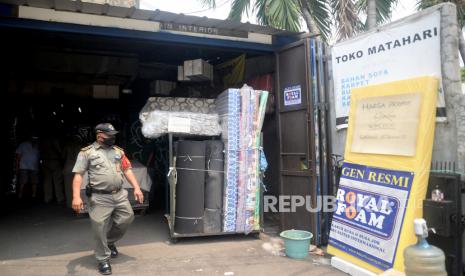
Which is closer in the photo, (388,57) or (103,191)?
(103,191)

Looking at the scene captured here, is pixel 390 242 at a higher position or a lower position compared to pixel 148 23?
lower

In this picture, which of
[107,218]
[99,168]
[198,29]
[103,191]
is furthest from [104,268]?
[198,29]

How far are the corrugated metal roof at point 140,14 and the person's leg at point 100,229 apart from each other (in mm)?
2619

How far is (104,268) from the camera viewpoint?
4.53 m

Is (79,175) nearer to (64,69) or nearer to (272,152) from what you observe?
(272,152)

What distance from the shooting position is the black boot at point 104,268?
14.8ft

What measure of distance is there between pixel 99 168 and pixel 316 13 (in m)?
8.36

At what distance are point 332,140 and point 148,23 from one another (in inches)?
128

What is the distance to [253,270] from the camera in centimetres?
470

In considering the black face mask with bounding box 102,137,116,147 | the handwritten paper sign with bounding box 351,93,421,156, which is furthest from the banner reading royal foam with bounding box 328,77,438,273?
the black face mask with bounding box 102,137,116,147

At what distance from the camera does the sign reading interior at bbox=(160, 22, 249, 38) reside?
5.81 meters

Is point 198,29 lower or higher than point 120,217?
higher

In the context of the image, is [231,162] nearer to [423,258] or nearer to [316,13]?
[423,258]

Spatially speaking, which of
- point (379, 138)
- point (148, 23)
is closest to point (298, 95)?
point (379, 138)
